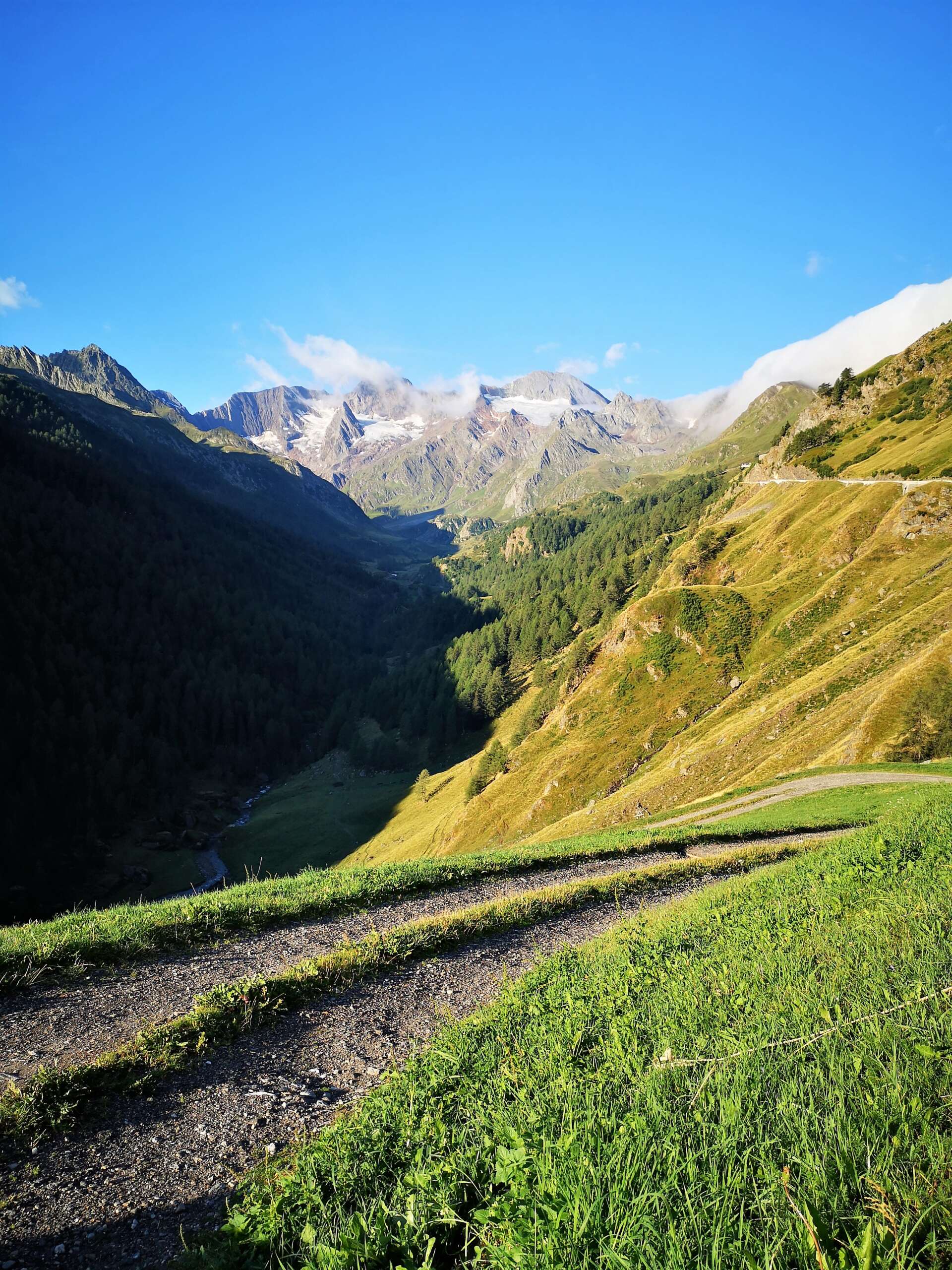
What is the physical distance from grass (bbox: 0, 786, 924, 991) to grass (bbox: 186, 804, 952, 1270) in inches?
298

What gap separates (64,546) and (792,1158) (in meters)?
249

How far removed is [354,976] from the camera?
11.0 meters

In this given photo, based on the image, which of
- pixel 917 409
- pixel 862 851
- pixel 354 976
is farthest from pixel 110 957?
pixel 917 409

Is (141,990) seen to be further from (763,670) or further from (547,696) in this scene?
(547,696)

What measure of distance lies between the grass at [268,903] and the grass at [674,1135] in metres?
7.58

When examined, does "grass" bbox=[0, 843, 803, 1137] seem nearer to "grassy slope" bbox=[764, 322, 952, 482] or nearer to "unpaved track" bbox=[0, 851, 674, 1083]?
"unpaved track" bbox=[0, 851, 674, 1083]

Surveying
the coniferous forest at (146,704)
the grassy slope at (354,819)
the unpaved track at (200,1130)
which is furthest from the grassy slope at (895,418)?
the unpaved track at (200,1130)

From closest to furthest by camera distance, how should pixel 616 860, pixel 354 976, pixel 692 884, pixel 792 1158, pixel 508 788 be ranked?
pixel 792 1158, pixel 354 976, pixel 692 884, pixel 616 860, pixel 508 788

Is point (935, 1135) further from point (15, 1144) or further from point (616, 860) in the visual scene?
point (616, 860)

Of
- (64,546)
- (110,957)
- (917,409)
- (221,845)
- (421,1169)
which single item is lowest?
(221,845)

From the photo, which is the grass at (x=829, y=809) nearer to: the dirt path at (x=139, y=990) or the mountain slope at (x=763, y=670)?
the mountain slope at (x=763, y=670)

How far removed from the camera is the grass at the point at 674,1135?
291 cm

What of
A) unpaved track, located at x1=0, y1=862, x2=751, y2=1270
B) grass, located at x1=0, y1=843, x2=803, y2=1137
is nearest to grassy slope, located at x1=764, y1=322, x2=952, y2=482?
grass, located at x1=0, y1=843, x2=803, y2=1137

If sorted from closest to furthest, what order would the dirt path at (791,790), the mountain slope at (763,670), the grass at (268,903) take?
1. the grass at (268,903)
2. the dirt path at (791,790)
3. the mountain slope at (763,670)
